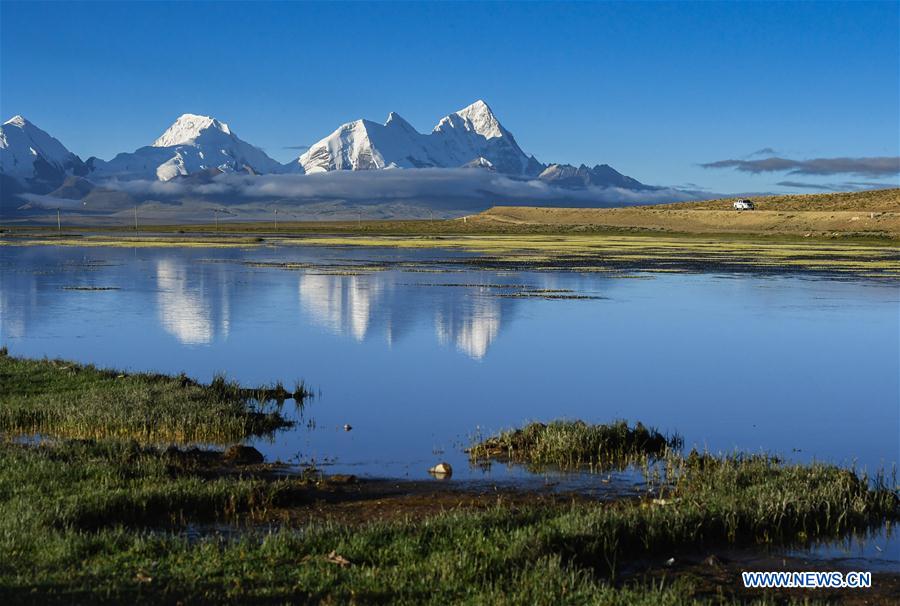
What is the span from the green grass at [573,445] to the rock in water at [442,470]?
887 millimetres

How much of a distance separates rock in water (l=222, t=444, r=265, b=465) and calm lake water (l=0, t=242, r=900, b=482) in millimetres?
452

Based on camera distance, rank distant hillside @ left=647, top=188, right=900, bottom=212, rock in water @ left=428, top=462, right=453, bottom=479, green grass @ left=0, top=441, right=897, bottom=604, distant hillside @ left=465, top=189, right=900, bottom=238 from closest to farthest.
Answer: green grass @ left=0, top=441, right=897, bottom=604, rock in water @ left=428, top=462, right=453, bottom=479, distant hillside @ left=465, top=189, right=900, bottom=238, distant hillside @ left=647, top=188, right=900, bottom=212

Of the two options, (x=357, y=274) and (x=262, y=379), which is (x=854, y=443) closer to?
(x=262, y=379)

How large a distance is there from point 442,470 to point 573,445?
2481 millimetres

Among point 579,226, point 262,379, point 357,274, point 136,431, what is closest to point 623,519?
point 136,431

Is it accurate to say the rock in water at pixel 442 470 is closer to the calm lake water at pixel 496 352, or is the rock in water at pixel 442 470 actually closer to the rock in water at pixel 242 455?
the calm lake water at pixel 496 352

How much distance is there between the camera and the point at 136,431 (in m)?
17.6

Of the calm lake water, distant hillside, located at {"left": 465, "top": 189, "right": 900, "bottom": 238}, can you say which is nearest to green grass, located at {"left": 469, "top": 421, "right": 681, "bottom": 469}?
the calm lake water

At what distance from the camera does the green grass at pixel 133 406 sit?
58.2 feet

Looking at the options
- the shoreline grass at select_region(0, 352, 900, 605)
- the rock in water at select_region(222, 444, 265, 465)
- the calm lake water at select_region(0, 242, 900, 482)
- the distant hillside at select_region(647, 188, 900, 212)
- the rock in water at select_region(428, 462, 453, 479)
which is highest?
the distant hillside at select_region(647, 188, 900, 212)

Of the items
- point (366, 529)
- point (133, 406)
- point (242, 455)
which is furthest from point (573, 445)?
point (133, 406)

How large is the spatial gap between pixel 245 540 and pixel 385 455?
5958mm

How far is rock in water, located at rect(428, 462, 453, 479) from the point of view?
15.3 meters

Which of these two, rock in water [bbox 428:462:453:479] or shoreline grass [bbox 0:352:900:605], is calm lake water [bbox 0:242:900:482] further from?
shoreline grass [bbox 0:352:900:605]
